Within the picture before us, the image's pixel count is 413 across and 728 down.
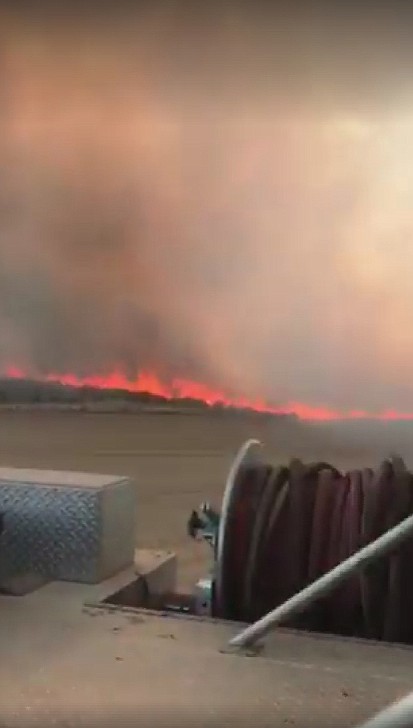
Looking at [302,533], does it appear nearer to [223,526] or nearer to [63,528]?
[223,526]

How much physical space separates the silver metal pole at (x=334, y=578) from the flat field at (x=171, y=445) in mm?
1345

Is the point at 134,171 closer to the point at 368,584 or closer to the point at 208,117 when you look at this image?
the point at 208,117

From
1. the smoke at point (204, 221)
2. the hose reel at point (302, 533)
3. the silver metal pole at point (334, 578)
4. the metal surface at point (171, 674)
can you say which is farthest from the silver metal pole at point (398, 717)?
the smoke at point (204, 221)

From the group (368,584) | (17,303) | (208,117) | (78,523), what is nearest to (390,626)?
(368,584)

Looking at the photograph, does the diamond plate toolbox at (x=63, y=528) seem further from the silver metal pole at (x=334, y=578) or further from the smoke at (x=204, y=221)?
the smoke at (x=204, y=221)

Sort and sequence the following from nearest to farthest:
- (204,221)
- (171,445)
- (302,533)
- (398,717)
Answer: (398,717)
(302,533)
(204,221)
(171,445)

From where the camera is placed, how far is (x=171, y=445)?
3.33 meters

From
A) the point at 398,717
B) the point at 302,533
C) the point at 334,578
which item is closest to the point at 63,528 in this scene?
the point at 302,533

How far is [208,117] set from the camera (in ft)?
8.45

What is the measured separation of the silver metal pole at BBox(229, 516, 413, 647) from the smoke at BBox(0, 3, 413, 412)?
1.44 m

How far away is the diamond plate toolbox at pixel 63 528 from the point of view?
1.34 meters

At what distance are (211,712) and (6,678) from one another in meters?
0.21

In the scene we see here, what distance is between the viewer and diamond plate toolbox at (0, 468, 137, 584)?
134 cm

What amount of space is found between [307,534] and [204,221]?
171 cm
